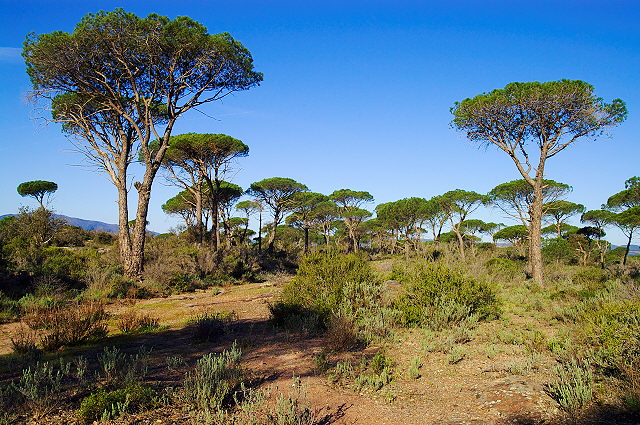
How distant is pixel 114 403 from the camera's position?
143 inches

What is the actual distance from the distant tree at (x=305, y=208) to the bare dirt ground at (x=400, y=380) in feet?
84.0

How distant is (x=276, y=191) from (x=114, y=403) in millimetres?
28712

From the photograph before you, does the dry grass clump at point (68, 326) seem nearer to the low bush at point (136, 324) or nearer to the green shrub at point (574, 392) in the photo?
the low bush at point (136, 324)

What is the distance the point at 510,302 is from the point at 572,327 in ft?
11.8

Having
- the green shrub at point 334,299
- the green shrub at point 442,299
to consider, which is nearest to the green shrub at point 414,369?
the green shrub at point 334,299

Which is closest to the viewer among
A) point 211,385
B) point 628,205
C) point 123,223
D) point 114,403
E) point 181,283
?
point 114,403

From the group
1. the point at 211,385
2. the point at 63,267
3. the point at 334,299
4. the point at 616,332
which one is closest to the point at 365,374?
the point at 211,385

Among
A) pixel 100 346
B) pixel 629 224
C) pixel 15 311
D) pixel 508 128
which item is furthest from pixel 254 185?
pixel 629 224

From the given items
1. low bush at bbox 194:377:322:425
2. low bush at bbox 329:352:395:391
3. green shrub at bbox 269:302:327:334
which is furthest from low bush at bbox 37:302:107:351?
low bush at bbox 329:352:395:391

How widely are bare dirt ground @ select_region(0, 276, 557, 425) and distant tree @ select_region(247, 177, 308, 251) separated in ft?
77.4

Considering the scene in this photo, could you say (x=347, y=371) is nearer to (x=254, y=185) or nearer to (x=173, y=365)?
(x=173, y=365)

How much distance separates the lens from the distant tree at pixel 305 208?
111 feet

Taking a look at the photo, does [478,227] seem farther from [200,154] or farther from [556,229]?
[200,154]

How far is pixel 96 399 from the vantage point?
3.54 meters
